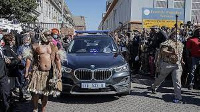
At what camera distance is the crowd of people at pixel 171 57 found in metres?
7.52

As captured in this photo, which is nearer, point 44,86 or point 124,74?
point 44,86

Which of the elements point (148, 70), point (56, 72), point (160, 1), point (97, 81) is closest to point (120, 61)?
point (97, 81)

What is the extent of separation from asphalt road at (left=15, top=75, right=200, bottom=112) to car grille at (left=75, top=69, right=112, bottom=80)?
0.61 meters

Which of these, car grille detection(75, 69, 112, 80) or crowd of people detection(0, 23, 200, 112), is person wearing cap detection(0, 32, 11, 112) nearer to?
crowd of people detection(0, 23, 200, 112)

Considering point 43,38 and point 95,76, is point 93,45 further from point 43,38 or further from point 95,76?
point 43,38

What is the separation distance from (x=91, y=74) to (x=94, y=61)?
0.47m

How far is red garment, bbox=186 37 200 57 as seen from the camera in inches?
328

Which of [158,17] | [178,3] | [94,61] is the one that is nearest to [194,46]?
[94,61]

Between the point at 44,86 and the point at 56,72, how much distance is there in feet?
1.16

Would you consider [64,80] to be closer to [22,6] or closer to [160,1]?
[22,6]

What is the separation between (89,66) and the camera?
7.32 m

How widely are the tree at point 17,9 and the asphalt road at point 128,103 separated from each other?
16966 mm

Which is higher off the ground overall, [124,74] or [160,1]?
[160,1]

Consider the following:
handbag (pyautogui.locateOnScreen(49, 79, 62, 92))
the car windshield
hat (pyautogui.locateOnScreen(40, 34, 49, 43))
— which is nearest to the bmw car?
the car windshield
